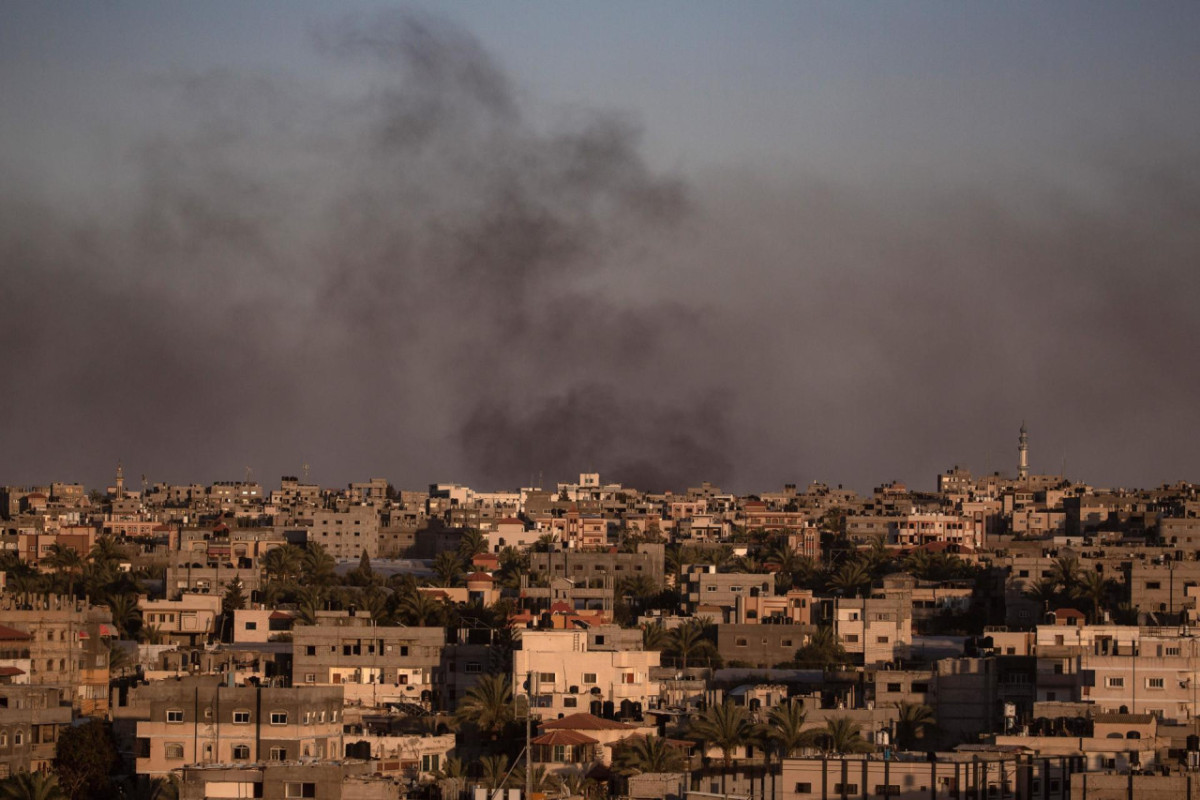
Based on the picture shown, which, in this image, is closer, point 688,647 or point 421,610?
point 688,647

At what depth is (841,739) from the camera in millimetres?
73125

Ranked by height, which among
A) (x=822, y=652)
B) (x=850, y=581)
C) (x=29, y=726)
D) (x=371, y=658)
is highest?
(x=850, y=581)

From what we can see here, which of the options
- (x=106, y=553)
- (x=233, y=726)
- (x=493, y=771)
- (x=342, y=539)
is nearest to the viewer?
(x=493, y=771)

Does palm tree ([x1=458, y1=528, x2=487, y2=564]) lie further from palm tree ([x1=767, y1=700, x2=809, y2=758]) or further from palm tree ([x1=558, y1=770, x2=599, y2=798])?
palm tree ([x1=558, y1=770, x2=599, y2=798])

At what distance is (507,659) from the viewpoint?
96125 mm

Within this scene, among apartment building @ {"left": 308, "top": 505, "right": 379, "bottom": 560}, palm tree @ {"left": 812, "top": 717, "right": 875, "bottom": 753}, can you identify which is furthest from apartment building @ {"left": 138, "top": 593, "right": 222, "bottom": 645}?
apartment building @ {"left": 308, "top": 505, "right": 379, "bottom": 560}

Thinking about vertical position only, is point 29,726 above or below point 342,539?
below

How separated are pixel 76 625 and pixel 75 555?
56.3 meters

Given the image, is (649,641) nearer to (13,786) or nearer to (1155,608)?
(1155,608)

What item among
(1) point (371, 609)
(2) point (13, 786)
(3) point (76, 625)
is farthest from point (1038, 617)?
(2) point (13, 786)

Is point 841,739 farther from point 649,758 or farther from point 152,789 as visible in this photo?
point 152,789

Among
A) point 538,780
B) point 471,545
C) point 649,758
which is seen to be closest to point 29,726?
point 538,780

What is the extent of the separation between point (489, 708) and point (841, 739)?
12.7 m

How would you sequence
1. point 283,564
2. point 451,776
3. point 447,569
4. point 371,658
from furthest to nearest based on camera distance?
1. point 283,564
2. point 447,569
3. point 371,658
4. point 451,776
